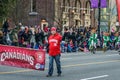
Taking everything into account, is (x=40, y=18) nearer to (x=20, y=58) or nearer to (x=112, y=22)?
(x=112, y=22)

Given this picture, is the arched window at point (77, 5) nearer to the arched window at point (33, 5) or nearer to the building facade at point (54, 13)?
the building facade at point (54, 13)

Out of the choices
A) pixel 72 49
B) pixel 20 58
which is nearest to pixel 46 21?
pixel 72 49

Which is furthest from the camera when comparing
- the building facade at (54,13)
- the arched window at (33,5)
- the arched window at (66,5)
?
the arched window at (66,5)

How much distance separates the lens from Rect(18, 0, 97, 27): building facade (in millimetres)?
52469

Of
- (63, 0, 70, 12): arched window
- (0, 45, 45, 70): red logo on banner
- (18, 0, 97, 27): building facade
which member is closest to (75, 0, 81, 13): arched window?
(18, 0, 97, 27): building facade

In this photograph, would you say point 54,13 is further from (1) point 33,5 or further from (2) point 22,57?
(2) point 22,57

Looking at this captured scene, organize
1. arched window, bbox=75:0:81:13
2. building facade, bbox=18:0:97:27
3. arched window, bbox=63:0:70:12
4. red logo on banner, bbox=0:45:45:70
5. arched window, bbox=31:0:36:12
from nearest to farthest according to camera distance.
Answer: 1. red logo on banner, bbox=0:45:45:70
2. building facade, bbox=18:0:97:27
3. arched window, bbox=31:0:36:12
4. arched window, bbox=63:0:70:12
5. arched window, bbox=75:0:81:13

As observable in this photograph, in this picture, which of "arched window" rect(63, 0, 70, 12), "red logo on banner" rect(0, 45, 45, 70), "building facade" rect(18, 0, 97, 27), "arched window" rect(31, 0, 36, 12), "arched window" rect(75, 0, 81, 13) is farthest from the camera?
"arched window" rect(75, 0, 81, 13)

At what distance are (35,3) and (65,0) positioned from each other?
4491 millimetres

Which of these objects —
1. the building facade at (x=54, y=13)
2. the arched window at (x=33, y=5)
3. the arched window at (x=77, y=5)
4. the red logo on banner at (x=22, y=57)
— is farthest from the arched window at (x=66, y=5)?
the red logo on banner at (x=22, y=57)

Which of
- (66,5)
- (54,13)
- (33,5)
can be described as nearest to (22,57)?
(33,5)

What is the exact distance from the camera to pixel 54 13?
54844mm

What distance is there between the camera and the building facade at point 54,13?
52.5 m

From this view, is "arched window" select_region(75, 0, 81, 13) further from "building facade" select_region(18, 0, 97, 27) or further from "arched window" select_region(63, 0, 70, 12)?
"arched window" select_region(63, 0, 70, 12)
